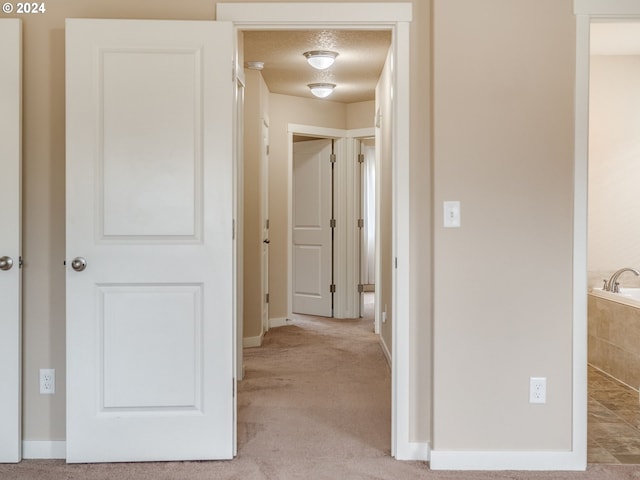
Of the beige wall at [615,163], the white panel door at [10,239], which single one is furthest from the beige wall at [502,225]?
the beige wall at [615,163]

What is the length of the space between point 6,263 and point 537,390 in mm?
2448

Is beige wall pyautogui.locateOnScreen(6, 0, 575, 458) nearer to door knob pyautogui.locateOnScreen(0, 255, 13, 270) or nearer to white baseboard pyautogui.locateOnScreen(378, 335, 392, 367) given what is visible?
door knob pyautogui.locateOnScreen(0, 255, 13, 270)

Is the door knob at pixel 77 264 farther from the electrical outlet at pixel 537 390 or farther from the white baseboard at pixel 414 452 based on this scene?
the electrical outlet at pixel 537 390

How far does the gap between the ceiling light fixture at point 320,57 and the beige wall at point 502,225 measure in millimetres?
2278

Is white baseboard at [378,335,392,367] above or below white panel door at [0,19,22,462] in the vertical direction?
below

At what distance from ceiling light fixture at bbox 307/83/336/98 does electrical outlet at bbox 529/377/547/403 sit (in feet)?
13.5

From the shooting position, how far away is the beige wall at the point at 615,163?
5035mm

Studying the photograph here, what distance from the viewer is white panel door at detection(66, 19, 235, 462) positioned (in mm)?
2861

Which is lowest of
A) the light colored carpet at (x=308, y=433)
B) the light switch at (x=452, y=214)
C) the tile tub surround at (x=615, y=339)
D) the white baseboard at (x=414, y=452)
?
the light colored carpet at (x=308, y=433)

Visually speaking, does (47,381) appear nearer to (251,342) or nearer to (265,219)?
(251,342)

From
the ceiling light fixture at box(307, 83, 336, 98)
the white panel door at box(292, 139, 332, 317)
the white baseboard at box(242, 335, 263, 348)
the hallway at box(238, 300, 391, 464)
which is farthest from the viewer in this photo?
the white panel door at box(292, 139, 332, 317)

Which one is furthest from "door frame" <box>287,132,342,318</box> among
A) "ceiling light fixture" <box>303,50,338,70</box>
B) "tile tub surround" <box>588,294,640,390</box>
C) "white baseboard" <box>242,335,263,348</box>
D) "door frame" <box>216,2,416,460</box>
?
"door frame" <box>216,2,416,460</box>

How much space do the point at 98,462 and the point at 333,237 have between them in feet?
15.5

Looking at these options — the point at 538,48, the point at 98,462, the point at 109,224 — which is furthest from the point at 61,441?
the point at 538,48
